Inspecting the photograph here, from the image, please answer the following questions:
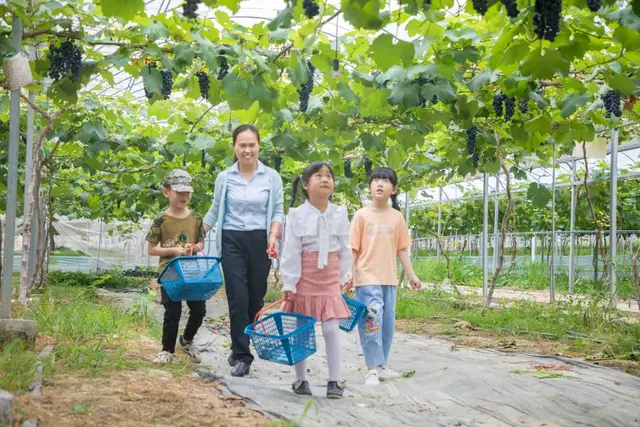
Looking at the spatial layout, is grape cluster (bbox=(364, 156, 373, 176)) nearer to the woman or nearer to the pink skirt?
the woman

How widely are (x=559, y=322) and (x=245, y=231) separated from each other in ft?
11.8

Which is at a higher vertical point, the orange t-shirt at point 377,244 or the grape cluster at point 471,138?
the grape cluster at point 471,138

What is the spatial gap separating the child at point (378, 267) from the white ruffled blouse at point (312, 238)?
508 millimetres

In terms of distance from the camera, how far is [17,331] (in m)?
4.29

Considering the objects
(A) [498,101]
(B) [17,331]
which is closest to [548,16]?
(A) [498,101]

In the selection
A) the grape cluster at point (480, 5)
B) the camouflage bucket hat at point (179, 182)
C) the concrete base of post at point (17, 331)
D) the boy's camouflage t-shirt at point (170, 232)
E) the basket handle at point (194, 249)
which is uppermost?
the grape cluster at point (480, 5)

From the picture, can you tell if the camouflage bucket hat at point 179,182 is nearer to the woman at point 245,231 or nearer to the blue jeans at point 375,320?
the woman at point 245,231

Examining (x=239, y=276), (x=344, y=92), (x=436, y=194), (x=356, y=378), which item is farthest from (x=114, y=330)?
(x=436, y=194)

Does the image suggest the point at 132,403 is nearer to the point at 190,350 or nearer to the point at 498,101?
the point at 190,350

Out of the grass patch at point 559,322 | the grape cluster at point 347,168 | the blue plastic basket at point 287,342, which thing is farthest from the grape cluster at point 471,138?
the blue plastic basket at point 287,342

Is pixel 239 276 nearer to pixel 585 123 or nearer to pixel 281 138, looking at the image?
pixel 281 138

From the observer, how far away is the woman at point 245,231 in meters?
4.19

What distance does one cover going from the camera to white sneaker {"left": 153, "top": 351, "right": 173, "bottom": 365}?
4.29 m

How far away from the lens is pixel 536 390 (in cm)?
386
